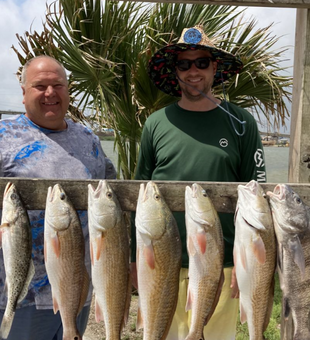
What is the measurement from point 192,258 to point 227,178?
37.5 inches

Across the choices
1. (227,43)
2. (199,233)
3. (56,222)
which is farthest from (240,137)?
(227,43)

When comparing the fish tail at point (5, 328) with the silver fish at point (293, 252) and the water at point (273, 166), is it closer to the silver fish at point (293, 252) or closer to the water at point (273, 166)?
the silver fish at point (293, 252)

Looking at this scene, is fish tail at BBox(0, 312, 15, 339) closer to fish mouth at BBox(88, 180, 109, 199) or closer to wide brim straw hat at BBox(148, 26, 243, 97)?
fish mouth at BBox(88, 180, 109, 199)

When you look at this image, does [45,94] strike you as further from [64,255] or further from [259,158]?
[259,158]

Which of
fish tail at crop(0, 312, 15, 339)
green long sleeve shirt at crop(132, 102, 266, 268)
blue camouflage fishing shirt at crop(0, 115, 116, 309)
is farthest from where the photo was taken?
green long sleeve shirt at crop(132, 102, 266, 268)

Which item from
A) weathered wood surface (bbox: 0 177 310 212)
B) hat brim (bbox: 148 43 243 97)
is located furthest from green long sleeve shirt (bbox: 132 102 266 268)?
weathered wood surface (bbox: 0 177 310 212)

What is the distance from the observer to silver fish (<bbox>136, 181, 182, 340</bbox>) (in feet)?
6.72

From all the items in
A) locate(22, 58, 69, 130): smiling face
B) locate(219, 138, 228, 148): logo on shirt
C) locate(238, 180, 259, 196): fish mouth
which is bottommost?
locate(238, 180, 259, 196): fish mouth

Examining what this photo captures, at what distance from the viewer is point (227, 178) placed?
287cm

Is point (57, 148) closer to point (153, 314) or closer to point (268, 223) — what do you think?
point (153, 314)

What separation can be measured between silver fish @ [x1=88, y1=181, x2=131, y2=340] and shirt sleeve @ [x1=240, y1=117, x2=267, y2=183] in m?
1.23

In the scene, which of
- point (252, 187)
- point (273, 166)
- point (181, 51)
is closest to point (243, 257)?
point (252, 187)

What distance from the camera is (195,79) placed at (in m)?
3.03

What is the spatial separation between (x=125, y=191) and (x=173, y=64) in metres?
1.61
